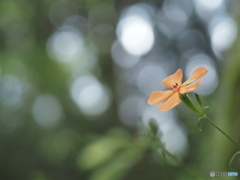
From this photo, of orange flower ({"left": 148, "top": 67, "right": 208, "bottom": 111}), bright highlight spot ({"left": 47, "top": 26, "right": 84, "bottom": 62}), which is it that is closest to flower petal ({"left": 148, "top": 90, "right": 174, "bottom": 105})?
orange flower ({"left": 148, "top": 67, "right": 208, "bottom": 111})

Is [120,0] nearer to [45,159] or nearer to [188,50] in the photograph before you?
[188,50]

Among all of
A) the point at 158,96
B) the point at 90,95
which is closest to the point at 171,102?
the point at 158,96

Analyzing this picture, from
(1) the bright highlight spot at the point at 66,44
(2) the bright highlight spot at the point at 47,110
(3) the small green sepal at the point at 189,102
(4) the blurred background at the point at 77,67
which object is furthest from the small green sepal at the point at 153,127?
(2) the bright highlight spot at the point at 47,110

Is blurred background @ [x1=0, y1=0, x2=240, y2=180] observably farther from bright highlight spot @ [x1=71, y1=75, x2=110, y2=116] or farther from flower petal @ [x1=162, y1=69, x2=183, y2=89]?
flower petal @ [x1=162, y1=69, x2=183, y2=89]

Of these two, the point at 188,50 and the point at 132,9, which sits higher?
the point at 132,9

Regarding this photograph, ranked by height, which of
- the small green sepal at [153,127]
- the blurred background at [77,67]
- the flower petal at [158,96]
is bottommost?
the flower petal at [158,96]

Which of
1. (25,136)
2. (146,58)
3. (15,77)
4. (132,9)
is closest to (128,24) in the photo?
(132,9)

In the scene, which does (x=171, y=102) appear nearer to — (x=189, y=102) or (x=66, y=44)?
(x=189, y=102)

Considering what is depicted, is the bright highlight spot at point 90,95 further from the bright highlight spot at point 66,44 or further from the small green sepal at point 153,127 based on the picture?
the small green sepal at point 153,127
